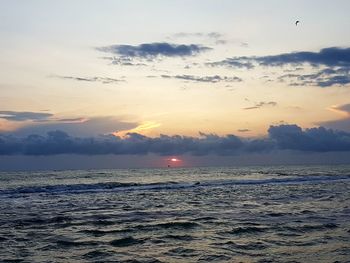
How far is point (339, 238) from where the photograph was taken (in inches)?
630

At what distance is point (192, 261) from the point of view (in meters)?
12.7

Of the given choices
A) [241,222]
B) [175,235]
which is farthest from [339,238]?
[175,235]

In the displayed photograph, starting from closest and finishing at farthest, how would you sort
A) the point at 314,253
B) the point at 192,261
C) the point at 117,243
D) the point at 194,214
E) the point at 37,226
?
the point at 192,261
the point at 314,253
the point at 117,243
the point at 37,226
the point at 194,214

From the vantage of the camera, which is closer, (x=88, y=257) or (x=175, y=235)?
(x=88, y=257)

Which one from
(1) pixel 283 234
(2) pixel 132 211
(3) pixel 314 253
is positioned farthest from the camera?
(2) pixel 132 211

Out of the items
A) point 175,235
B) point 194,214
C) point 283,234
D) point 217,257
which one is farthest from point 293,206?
point 217,257

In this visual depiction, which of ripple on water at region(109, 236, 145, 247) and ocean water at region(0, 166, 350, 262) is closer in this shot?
ocean water at region(0, 166, 350, 262)

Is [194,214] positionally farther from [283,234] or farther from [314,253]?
[314,253]

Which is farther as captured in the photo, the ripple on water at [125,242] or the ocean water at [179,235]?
the ripple on water at [125,242]

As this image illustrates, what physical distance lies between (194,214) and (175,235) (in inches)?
264

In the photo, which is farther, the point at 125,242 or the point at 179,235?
the point at 179,235

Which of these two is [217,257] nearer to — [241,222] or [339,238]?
[339,238]

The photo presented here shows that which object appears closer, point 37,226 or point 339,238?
point 339,238

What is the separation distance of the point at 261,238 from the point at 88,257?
7.03 m
